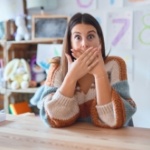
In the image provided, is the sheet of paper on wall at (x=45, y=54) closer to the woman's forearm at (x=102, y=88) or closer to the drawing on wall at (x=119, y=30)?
the drawing on wall at (x=119, y=30)

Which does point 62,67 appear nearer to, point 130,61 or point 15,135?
point 15,135

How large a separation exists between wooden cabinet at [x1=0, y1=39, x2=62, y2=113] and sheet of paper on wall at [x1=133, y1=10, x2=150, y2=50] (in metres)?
0.59

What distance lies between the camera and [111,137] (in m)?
0.81

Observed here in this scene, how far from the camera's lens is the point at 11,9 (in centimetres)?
230

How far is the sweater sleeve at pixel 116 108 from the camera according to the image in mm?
898

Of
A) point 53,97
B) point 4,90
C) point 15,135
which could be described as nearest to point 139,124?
point 4,90

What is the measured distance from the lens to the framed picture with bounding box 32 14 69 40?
6.91 feet

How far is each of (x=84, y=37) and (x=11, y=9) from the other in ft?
4.89

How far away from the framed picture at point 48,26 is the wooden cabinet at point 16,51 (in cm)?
4

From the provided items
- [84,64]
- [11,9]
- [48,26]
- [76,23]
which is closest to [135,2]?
[48,26]

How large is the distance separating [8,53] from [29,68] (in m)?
0.23

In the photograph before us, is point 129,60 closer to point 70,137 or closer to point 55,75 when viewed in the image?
point 55,75

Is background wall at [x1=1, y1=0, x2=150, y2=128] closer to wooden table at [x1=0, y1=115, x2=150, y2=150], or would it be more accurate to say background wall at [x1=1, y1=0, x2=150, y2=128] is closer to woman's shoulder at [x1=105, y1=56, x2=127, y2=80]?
woman's shoulder at [x1=105, y1=56, x2=127, y2=80]

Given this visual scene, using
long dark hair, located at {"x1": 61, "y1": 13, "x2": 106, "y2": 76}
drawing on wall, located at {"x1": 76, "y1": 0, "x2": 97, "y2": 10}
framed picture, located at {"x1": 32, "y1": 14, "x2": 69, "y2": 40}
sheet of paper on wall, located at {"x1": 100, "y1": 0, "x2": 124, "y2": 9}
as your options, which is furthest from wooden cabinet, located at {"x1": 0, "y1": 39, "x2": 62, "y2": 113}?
long dark hair, located at {"x1": 61, "y1": 13, "x2": 106, "y2": 76}
